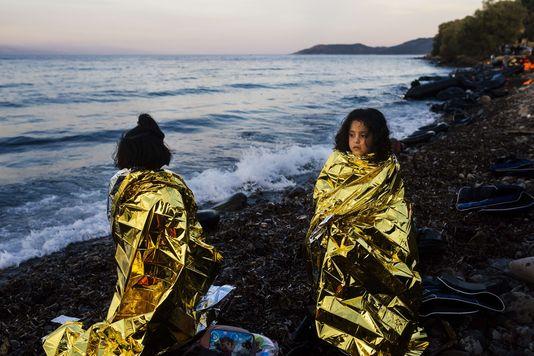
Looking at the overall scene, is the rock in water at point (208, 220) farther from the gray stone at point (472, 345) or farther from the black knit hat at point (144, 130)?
the gray stone at point (472, 345)

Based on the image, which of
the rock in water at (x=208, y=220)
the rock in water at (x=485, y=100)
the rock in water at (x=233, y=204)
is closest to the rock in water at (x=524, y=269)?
the rock in water at (x=208, y=220)

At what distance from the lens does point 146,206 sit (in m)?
2.71

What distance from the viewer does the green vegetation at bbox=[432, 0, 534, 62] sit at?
59.1 meters

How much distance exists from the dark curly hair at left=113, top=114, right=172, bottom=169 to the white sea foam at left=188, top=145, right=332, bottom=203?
246 inches

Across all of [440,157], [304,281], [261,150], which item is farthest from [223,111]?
[304,281]

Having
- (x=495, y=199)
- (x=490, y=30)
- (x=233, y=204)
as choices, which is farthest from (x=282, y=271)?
(x=490, y=30)

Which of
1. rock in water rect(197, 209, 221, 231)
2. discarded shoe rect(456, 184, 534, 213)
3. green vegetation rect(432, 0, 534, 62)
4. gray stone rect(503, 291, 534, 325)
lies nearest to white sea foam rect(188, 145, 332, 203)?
rock in water rect(197, 209, 221, 231)

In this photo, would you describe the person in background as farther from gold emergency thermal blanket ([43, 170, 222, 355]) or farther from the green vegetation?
the green vegetation

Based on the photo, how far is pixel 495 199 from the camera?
5.43m

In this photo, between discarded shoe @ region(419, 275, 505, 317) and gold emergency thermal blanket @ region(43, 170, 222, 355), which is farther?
discarded shoe @ region(419, 275, 505, 317)

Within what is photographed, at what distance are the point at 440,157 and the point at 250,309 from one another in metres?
6.82

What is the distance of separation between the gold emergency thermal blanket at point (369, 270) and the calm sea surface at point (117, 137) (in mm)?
5490

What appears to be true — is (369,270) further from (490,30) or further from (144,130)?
(490,30)

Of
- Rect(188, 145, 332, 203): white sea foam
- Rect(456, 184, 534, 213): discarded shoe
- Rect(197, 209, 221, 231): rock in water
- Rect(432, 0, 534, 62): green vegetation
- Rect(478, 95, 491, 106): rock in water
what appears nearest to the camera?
Rect(456, 184, 534, 213): discarded shoe
